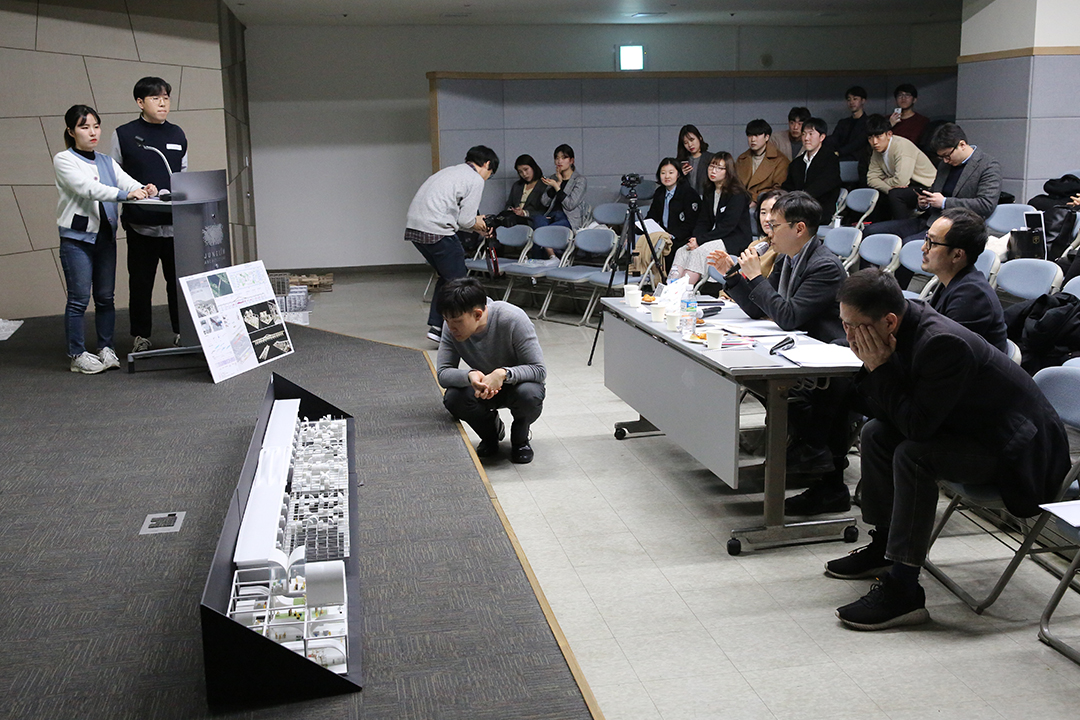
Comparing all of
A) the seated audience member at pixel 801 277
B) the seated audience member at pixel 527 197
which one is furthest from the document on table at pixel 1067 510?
the seated audience member at pixel 527 197

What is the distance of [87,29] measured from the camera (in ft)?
25.8

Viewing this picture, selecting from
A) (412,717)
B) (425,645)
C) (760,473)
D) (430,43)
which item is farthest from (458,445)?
(430,43)

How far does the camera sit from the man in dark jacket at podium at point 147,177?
5566 millimetres

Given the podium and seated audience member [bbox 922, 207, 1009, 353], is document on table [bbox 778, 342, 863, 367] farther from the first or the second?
the podium

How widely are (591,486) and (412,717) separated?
88.4 inches

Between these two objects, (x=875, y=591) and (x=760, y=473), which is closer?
(x=875, y=591)

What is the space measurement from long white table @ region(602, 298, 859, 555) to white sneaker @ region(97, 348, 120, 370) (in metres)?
3.09

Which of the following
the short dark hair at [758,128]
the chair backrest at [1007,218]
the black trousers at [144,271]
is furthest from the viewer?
the short dark hair at [758,128]

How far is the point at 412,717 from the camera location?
220cm

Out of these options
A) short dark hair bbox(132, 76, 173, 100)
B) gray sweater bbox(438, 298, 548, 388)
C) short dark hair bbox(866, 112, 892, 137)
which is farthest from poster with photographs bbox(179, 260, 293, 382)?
short dark hair bbox(866, 112, 892, 137)

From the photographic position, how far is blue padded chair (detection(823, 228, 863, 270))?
727cm

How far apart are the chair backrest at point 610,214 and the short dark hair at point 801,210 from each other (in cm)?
497

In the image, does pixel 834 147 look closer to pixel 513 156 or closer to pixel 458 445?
pixel 513 156

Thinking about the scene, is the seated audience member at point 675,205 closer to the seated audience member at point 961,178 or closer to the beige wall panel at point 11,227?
the seated audience member at point 961,178
